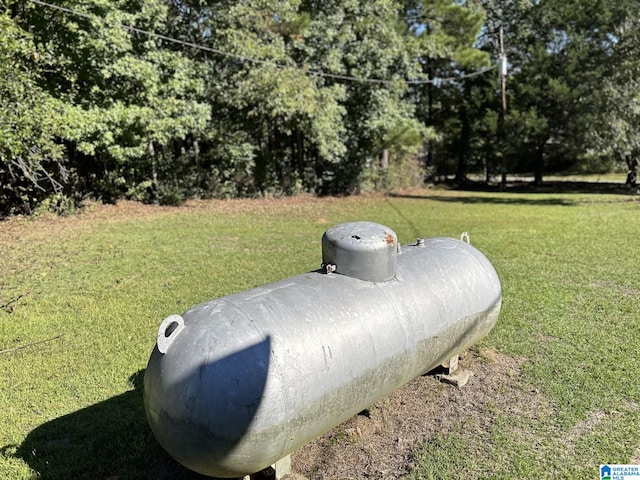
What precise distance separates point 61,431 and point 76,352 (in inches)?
59.2

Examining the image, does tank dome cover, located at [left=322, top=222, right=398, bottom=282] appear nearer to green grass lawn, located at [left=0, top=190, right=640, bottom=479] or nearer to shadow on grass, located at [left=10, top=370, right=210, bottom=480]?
green grass lawn, located at [left=0, top=190, right=640, bottom=479]

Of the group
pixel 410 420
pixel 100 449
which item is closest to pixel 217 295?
pixel 100 449

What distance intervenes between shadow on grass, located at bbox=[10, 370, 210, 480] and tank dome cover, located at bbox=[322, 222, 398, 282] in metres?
1.78

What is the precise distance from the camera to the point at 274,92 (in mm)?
15562

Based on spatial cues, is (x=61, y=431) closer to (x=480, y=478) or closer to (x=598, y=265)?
(x=480, y=478)

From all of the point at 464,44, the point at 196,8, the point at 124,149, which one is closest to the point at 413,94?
the point at 464,44

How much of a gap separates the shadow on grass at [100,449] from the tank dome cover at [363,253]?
178cm

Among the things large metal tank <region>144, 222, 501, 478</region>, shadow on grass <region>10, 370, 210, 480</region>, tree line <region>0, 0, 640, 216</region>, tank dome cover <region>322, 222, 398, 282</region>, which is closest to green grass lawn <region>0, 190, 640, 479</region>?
shadow on grass <region>10, 370, 210, 480</region>

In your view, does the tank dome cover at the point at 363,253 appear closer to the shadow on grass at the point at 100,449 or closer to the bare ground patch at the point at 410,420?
the bare ground patch at the point at 410,420

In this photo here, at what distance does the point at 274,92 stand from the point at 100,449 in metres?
13.5

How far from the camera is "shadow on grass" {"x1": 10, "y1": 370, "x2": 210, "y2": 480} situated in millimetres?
3354

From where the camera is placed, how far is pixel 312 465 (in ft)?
11.2

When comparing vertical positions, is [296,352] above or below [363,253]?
below

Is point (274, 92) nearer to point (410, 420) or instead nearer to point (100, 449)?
point (410, 420)
